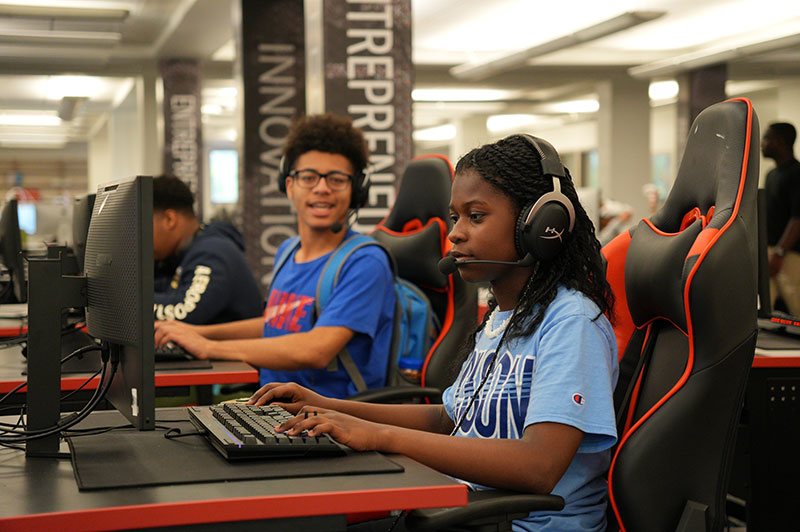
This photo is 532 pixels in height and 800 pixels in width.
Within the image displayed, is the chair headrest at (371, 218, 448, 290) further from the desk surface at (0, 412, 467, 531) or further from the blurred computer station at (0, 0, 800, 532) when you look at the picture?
the desk surface at (0, 412, 467, 531)

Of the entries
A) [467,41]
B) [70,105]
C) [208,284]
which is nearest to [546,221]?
[208,284]

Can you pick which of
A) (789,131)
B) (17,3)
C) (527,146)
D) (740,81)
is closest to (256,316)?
(527,146)

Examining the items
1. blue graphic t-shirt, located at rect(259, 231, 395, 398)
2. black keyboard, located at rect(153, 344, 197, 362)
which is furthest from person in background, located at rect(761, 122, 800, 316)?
black keyboard, located at rect(153, 344, 197, 362)

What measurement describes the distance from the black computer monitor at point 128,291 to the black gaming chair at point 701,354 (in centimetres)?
48

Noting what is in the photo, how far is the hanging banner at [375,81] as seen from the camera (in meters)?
4.01

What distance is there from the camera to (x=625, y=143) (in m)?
11.5

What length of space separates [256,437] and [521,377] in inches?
15.9

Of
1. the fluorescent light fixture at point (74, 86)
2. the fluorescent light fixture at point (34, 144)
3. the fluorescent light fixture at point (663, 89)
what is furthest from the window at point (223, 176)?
the fluorescent light fixture at point (34, 144)

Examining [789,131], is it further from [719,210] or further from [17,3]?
[17,3]

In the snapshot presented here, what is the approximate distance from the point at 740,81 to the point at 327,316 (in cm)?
1139

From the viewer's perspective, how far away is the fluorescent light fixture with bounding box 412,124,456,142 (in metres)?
18.5

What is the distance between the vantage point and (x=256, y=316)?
2.97 metres

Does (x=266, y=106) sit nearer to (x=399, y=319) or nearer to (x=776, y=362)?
(x=399, y=319)

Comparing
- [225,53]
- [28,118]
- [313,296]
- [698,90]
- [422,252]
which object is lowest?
[313,296]
